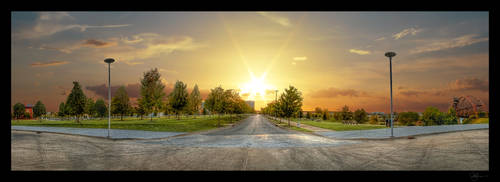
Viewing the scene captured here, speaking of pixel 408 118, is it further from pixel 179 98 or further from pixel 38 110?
pixel 38 110

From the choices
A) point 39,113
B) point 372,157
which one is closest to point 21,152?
point 372,157

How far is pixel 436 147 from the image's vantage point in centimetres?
1220

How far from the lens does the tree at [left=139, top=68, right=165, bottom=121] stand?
143 ft

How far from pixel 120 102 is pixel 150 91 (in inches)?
601

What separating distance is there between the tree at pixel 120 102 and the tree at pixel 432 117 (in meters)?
69.3

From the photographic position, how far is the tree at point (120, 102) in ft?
173

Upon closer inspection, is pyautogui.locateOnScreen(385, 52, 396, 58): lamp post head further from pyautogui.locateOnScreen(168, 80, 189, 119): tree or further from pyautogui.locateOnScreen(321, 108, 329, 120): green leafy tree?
pyautogui.locateOnScreen(321, 108, 329, 120): green leafy tree

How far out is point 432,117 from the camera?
44.6 m

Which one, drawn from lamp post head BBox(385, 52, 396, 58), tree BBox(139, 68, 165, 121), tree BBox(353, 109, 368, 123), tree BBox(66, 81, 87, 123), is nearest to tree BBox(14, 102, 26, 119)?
tree BBox(66, 81, 87, 123)

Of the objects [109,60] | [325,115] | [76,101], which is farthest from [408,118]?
[76,101]
